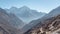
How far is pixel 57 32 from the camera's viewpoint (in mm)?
35469

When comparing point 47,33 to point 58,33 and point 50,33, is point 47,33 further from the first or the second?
point 58,33

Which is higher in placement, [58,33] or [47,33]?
[47,33]

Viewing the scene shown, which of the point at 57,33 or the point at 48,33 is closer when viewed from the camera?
the point at 57,33

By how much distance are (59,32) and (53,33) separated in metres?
1.48

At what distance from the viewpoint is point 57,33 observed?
34875mm

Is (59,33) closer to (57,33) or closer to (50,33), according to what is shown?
(57,33)

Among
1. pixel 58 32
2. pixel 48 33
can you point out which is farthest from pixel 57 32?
pixel 48 33

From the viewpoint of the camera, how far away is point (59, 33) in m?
34.4

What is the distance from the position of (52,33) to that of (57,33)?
189cm

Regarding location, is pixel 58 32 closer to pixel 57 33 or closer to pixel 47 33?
pixel 57 33

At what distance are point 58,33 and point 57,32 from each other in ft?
3.01

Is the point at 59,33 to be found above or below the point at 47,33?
below

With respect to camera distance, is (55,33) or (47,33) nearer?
(55,33)

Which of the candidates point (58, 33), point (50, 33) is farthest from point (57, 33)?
point (50, 33)
